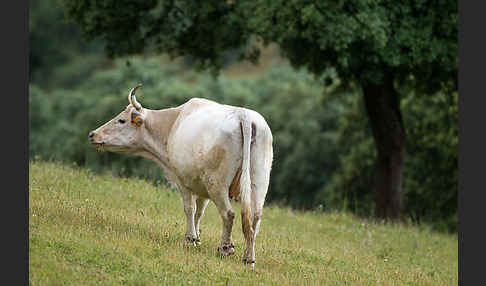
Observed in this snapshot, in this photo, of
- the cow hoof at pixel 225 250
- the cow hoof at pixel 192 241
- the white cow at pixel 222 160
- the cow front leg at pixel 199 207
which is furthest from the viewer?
the cow front leg at pixel 199 207

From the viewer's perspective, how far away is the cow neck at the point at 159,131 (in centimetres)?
1095

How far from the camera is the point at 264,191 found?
9562 mm

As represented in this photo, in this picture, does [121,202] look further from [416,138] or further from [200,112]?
[416,138]

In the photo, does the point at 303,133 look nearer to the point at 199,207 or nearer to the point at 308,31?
the point at 308,31

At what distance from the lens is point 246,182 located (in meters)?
9.20

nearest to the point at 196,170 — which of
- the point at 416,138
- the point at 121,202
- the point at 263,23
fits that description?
the point at 121,202

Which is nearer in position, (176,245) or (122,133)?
(176,245)

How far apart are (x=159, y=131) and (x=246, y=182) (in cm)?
244

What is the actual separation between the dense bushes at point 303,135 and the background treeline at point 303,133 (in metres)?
0.06

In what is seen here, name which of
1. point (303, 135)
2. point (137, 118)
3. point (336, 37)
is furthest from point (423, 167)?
point (137, 118)

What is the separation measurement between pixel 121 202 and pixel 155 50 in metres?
7.66

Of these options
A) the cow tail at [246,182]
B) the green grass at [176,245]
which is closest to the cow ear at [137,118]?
the green grass at [176,245]

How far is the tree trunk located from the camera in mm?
19812

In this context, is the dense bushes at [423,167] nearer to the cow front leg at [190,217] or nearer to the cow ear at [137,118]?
the cow front leg at [190,217]
